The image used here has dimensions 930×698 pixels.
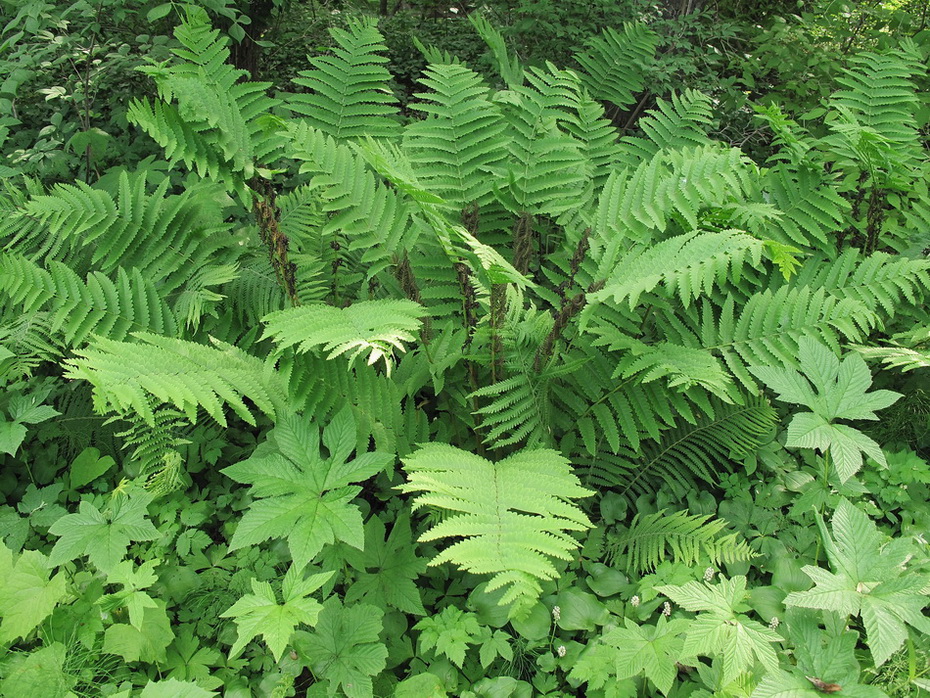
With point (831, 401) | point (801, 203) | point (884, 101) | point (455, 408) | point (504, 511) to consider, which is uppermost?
point (884, 101)

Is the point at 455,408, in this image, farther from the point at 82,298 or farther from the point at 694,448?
the point at 82,298

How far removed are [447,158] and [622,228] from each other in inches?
26.9

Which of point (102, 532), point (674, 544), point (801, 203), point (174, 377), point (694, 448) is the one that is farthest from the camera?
point (801, 203)

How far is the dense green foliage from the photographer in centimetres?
146

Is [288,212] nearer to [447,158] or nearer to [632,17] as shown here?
[447,158]

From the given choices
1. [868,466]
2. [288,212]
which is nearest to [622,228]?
[868,466]

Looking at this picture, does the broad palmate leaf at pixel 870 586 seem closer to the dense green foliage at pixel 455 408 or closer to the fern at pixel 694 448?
the dense green foliage at pixel 455 408

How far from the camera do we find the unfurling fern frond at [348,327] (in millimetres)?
1424

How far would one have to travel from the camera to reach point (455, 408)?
7.11 feet

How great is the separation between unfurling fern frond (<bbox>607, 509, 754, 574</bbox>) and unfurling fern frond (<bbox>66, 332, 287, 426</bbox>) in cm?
109

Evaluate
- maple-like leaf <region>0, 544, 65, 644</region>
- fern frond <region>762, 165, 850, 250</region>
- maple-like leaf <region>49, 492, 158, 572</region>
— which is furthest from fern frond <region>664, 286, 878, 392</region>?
maple-like leaf <region>0, 544, 65, 644</region>

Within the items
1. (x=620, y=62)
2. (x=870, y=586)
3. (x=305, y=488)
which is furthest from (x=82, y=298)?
(x=620, y=62)

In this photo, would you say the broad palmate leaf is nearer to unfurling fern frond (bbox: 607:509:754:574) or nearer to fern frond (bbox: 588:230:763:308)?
unfurling fern frond (bbox: 607:509:754:574)

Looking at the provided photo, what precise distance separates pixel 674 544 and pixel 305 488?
1.04 m
